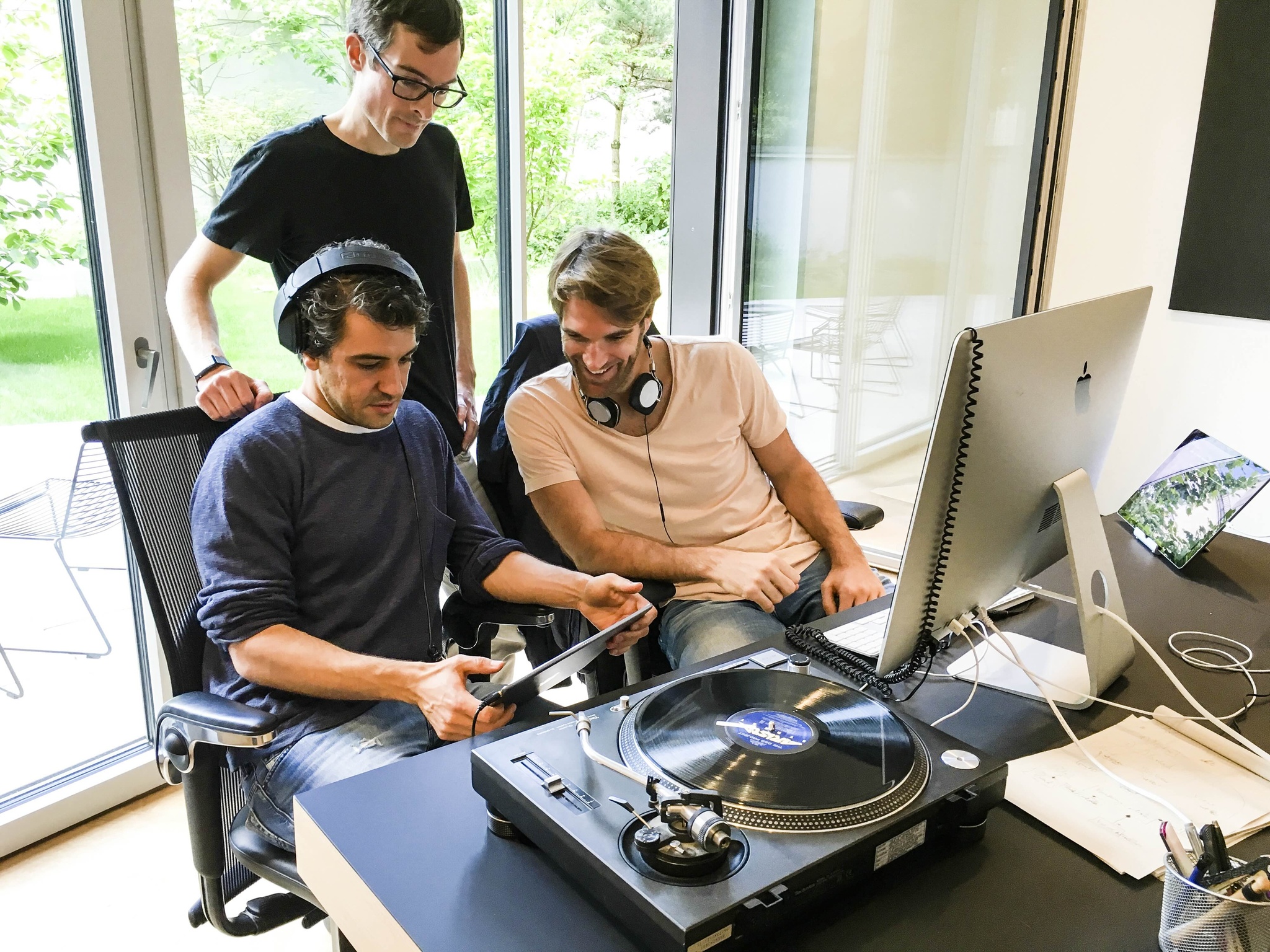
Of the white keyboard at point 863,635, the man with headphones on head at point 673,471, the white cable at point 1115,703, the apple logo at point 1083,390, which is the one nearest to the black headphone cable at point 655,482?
the man with headphones on head at point 673,471

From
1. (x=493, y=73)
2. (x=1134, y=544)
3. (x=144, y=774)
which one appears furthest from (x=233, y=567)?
(x=493, y=73)

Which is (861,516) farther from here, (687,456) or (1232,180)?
(1232,180)

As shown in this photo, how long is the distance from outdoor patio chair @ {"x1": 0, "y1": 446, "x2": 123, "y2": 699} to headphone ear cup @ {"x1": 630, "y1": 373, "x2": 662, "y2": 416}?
1.19m

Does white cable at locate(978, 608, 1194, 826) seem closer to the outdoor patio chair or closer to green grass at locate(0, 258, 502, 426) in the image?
green grass at locate(0, 258, 502, 426)

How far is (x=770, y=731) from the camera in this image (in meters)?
0.91

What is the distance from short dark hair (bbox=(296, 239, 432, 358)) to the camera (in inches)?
55.7

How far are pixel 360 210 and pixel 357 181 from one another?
5cm

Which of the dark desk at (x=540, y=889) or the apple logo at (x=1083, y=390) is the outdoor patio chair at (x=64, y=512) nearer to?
the dark desk at (x=540, y=889)

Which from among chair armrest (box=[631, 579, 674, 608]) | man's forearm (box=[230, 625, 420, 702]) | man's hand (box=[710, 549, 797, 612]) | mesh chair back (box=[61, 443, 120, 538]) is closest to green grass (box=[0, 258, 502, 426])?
mesh chair back (box=[61, 443, 120, 538])

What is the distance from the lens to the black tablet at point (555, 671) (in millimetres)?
982

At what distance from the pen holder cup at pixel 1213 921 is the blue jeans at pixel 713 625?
84 cm

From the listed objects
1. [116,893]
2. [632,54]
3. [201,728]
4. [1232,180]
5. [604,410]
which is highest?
[632,54]

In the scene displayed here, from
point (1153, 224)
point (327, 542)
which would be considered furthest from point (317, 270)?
point (1153, 224)

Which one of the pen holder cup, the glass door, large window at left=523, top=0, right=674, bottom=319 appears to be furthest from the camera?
large window at left=523, top=0, right=674, bottom=319
